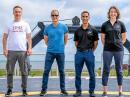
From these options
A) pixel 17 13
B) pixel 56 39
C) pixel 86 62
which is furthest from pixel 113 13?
pixel 17 13

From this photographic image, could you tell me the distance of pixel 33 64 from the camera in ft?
52.2

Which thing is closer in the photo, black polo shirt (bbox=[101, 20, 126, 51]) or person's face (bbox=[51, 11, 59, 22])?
black polo shirt (bbox=[101, 20, 126, 51])

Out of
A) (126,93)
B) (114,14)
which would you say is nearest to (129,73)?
(126,93)

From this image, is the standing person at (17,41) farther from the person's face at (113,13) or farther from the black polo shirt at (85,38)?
the person's face at (113,13)

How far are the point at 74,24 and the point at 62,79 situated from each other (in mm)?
11036

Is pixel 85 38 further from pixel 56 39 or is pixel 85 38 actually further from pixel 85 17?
pixel 56 39

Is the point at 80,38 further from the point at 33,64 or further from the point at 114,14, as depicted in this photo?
the point at 33,64

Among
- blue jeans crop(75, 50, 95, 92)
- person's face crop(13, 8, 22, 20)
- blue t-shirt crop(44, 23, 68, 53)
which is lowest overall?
blue jeans crop(75, 50, 95, 92)

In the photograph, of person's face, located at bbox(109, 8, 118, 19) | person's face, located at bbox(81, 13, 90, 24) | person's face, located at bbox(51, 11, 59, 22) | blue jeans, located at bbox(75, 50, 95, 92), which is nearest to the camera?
person's face, located at bbox(109, 8, 118, 19)

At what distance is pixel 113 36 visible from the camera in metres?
8.95

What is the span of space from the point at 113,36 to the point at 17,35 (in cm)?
197

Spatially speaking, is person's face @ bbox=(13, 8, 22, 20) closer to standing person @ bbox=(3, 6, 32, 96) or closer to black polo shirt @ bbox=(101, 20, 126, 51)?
Result: standing person @ bbox=(3, 6, 32, 96)

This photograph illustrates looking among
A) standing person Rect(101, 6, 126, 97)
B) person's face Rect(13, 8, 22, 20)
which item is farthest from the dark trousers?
standing person Rect(101, 6, 126, 97)

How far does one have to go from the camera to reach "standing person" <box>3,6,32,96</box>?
920 centimetres
